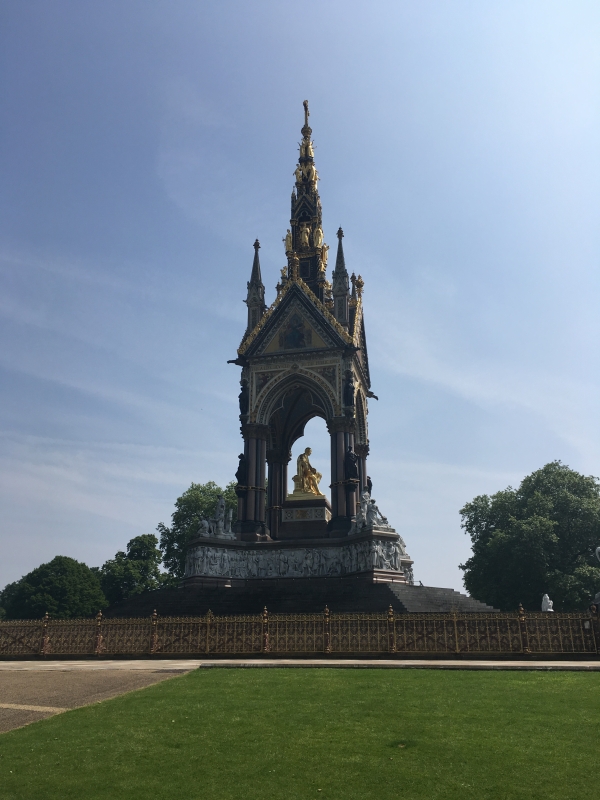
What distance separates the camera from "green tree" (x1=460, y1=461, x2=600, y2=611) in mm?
41406

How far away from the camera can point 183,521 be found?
59156mm

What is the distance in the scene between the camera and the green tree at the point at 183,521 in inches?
2275

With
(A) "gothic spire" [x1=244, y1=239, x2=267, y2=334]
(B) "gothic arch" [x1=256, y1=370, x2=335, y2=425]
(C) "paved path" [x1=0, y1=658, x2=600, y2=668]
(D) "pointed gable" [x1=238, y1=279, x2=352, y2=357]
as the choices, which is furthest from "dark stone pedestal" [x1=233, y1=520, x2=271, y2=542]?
(C) "paved path" [x1=0, y1=658, x2=600, y2=668]

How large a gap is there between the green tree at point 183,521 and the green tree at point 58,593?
688cm

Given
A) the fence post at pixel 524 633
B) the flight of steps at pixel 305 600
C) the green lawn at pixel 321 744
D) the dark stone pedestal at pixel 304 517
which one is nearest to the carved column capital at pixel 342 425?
the dark stone pedestal at pixel 304 517

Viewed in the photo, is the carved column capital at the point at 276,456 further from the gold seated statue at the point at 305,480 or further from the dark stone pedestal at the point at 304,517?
the dark stone pedestal at the point at 304,517

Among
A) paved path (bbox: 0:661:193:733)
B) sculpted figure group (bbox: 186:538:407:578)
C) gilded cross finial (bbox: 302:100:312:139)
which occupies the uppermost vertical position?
gilded cross finial (bbox: 302:100:312:139)

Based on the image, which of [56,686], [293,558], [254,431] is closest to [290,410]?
[254,431]

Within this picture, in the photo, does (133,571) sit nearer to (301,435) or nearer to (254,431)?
(301,435)

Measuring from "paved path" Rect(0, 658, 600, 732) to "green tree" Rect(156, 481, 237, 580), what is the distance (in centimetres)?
3986

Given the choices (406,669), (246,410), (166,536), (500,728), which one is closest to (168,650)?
(406,669)

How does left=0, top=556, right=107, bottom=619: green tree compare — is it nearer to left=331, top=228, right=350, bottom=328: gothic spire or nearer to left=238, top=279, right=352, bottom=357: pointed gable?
left=238, top=279, right=352, bottom=357: pointed gable

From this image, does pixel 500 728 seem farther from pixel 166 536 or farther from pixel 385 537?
pixel 166 536

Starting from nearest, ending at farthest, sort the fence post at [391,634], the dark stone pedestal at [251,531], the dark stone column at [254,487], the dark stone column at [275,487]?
1. the fence post at [391,634]
2. the dark stone pedestal at [251,531]
3. the dark stone column at [254,487]
4. the dark stone column at [275,487]
